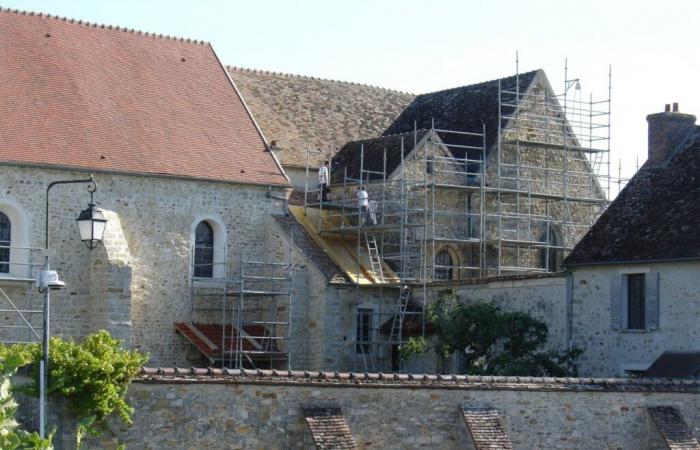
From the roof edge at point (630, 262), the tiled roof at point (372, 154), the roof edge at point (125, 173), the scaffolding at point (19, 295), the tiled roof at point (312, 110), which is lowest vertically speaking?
the scaffolding at point (19, 295)

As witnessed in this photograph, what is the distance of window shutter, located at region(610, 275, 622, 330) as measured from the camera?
3122 cm

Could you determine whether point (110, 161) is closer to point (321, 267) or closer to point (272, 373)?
point (321, 267)

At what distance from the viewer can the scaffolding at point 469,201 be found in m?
35.6

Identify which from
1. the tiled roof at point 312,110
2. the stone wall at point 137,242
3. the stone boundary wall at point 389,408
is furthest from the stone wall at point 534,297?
the stone boundary wall at point 389,408

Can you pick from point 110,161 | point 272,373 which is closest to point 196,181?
point 110,161

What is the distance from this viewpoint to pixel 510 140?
127ft

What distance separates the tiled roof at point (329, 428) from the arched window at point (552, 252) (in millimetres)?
18778

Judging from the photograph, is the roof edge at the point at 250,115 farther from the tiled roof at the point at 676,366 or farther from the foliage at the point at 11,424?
the foliage at the point at 11,424

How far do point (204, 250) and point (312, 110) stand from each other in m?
7.68

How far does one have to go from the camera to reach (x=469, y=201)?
37.9 metres

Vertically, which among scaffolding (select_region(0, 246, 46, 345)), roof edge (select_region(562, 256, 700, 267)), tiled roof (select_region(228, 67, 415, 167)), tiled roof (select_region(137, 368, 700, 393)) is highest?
A: tiled roof (select_region(228, 67, 415, 167))

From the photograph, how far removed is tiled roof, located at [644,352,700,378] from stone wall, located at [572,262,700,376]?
25cm

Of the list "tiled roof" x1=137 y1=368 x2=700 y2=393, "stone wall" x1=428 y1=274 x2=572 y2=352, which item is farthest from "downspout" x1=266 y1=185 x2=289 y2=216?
"tiled roof" x1=137 y1=368 x2=700 y2=393

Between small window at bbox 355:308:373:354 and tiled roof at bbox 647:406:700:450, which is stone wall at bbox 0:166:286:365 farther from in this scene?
tiled roof at bbox 647:406:700:450
